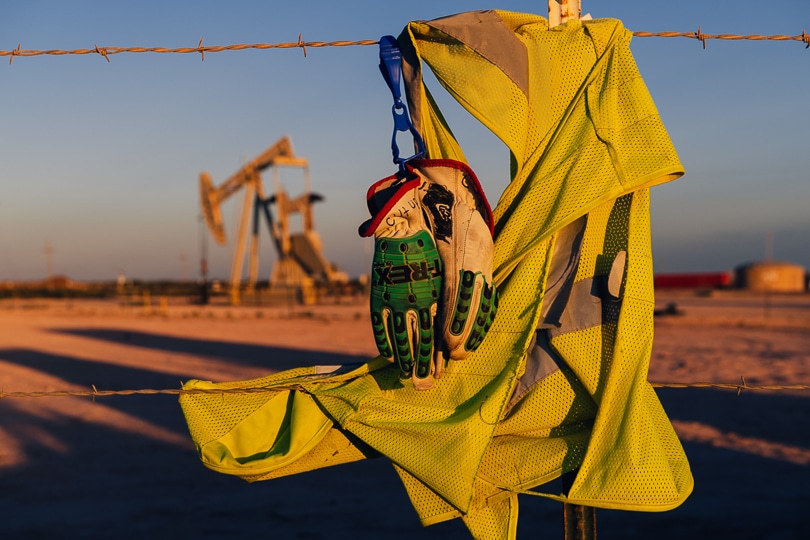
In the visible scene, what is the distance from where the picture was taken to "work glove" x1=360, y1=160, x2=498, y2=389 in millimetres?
1923

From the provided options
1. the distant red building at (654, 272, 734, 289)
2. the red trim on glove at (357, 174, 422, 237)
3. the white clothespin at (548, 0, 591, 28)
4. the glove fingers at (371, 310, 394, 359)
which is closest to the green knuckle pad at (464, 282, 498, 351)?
the glove fingers at (371, 310, 394, 359)

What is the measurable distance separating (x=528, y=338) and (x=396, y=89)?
0.74m

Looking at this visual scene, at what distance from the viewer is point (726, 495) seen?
5430 mm

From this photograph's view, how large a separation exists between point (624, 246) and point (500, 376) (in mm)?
469

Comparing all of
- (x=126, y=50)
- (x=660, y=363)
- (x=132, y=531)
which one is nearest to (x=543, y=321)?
(x=126, y=50)

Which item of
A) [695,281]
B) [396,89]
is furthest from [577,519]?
[695,281]

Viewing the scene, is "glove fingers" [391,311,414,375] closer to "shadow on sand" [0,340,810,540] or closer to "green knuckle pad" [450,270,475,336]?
"green knuckle pad" [450,270,475,336]

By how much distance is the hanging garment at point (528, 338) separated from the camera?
1.95 meters

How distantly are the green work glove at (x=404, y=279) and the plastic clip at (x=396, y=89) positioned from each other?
0.28ft

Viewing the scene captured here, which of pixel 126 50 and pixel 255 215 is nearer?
pixel 126 50

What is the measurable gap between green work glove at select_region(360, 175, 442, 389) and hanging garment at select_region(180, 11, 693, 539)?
191 millimetres

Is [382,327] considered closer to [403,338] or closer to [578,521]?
[403,338]

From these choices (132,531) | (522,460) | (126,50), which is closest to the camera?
(522,460)

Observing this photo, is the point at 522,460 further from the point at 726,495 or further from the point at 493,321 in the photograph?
the point at 726,495
